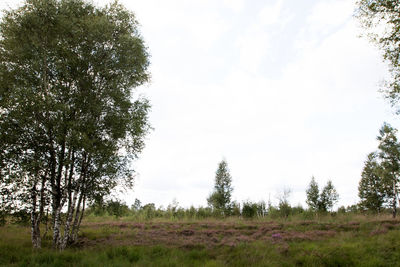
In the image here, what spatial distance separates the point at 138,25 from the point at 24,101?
10141 millimetres

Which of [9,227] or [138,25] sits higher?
[138,25]

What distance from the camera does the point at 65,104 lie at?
43.6 feet

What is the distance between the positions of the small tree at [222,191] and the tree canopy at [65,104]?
91.1ft

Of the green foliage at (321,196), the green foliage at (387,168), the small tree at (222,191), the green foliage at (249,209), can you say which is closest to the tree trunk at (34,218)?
the green foliage at (249,209)

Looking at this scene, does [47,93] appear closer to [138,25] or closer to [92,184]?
[92,184]

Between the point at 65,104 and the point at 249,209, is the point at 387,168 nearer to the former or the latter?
the point at 249,209

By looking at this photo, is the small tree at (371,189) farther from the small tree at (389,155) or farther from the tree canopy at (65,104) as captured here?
the tree canopy at (65,104)

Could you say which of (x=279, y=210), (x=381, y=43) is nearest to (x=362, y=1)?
(x=381, y=43)

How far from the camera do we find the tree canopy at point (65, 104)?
12805 millimetres

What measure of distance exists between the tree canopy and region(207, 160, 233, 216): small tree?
2776 cm

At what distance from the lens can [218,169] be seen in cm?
4347

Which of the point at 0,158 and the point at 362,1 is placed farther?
the point at 362,1

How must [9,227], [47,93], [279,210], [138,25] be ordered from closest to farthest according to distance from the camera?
[47,93], [138,25], [9,227], [279,210]

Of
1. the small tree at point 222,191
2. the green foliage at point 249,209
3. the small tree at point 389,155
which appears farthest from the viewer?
the small tree at point 222,191
